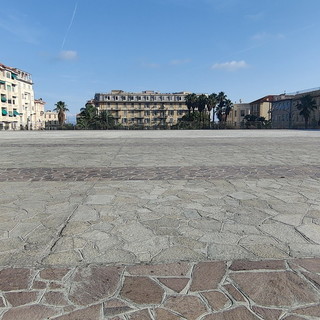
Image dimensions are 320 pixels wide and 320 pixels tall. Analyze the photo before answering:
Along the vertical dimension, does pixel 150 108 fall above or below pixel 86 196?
above

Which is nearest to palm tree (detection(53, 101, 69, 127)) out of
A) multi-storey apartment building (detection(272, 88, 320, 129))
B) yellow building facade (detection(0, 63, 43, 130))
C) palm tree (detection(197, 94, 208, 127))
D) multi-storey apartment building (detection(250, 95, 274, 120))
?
yellow building facade (detection(0, 63, 43, 130))

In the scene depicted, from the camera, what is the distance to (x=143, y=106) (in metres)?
107

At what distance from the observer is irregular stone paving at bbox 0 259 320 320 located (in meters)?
2.08

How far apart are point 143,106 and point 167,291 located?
106723mm

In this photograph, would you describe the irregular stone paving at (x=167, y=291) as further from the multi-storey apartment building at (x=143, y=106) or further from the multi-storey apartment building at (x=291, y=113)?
the multi-storey apartment building at (x=143, y=106)

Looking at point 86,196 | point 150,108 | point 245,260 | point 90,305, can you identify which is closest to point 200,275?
point 245,260

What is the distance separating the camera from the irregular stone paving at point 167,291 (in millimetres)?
2078

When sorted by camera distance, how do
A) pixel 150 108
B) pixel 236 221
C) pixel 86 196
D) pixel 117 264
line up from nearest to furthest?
pixel 117 264 < pixel 236 221 < pixel 86 196 < pixel 150 108

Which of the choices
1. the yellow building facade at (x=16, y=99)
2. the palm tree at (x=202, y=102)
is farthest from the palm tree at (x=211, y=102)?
the yellow building facade at (x=16, y=99)

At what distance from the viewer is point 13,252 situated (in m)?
3.00

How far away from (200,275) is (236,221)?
1481 mm

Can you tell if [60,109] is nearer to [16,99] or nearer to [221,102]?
[16,99]

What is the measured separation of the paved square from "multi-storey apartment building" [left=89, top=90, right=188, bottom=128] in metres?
101

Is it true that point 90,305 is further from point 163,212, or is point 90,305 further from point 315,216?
point 315,216
